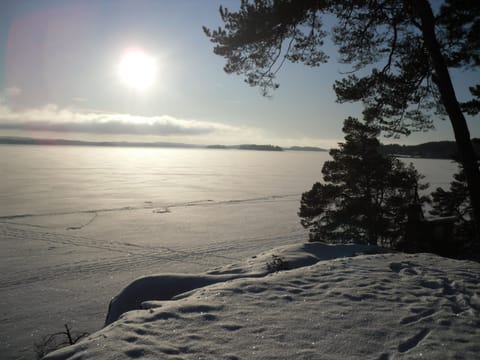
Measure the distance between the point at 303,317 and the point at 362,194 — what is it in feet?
35.5

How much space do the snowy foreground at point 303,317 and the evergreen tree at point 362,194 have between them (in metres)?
6.99

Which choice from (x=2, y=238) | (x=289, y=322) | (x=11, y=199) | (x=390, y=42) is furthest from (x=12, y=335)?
(x=11, y=199)

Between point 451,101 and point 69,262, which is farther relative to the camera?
point 69,262

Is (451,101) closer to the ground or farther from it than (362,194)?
farther from it

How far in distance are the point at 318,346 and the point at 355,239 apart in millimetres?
10734

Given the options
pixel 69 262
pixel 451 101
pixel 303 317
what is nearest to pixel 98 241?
pixel 69 262

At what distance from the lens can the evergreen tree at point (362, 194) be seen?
1291cm

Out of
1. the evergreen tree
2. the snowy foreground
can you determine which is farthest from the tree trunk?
the evergreen tree

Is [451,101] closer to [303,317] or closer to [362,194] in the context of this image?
[303,317]

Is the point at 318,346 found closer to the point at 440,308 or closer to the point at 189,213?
the point at 440,308

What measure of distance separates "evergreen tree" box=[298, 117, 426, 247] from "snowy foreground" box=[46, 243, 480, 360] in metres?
6.99

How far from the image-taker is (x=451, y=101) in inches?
273

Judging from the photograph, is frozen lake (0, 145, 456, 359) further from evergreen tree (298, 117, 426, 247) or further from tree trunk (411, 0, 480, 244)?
tree trunk (411, 0, 480, 244)

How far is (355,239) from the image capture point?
13.0m
